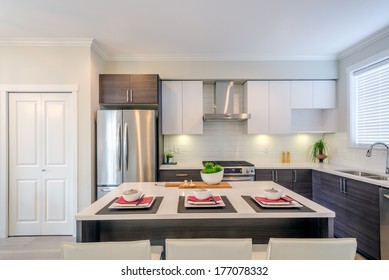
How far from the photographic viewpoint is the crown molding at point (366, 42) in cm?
284

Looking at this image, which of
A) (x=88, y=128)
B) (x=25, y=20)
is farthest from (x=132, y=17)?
(x=88, y=128)

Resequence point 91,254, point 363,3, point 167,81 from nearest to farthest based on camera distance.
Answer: point 91,254, point 363,3, point 167,81

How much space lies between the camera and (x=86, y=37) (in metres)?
3.06

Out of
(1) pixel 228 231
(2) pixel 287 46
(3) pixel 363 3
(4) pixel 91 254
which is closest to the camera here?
(4) pixel 91 254

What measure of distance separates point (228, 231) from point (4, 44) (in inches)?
152

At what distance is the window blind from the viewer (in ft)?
9.64

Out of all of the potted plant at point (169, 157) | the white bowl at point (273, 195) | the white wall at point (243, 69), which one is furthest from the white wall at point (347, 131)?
the potted plant at point (169, 157)

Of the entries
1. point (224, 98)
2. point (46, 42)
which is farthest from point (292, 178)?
point (46, 42)

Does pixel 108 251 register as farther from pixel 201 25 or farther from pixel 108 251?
pixel 201 25

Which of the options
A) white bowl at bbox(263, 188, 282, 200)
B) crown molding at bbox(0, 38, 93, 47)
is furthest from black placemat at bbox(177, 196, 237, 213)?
crown molding at bbox(0, 38, 93, 47)

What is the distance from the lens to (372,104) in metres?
3.15

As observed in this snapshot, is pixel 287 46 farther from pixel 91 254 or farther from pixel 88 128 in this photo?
pixel 91 254

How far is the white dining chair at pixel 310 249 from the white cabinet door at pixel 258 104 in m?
2.87

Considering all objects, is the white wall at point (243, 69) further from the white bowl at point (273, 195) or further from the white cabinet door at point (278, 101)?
the white bowl at point (273, 195)
